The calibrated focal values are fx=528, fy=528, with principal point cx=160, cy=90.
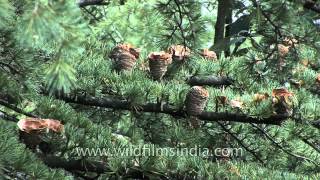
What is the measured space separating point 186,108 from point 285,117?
326 millimetres

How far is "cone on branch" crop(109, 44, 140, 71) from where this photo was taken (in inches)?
78.3

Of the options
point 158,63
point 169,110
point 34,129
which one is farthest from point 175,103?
point 34,129

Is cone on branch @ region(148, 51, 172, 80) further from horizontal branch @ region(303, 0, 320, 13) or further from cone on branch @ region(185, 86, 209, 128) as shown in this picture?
horizontal branch @ region(303, 0, 320, 13)

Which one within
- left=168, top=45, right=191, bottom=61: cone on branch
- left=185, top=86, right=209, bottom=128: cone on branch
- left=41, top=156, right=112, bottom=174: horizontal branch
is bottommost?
left=41, top=156, right=112, bottom=174: horizontal branch

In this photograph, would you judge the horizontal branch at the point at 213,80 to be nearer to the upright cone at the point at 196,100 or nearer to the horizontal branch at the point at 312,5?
the upright cone at the point at 196,100

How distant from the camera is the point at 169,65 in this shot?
6.74 feet

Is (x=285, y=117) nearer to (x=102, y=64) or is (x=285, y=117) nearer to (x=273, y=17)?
(x=273, y=17)

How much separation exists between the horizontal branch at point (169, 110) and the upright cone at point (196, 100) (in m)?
0.04

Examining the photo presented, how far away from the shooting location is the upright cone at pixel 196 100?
5.59 ft

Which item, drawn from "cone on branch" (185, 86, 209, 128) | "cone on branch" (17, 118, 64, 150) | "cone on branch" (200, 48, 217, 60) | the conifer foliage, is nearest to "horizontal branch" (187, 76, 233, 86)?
the conifer foliage

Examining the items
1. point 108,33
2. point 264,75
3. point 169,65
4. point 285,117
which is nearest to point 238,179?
point 285,117

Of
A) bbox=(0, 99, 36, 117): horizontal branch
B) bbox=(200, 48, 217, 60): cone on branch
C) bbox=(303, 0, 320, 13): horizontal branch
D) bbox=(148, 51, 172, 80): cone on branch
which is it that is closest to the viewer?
bbox=(303, 0, 320, 13): horizontal branch

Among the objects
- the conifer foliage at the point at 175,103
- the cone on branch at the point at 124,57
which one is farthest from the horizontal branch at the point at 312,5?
the cone on branch at the point at 124,57

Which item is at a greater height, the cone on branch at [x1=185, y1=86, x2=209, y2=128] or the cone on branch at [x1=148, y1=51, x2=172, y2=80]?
the cone on branch at [x1=148, y1=51, x2=172, y2=80]
